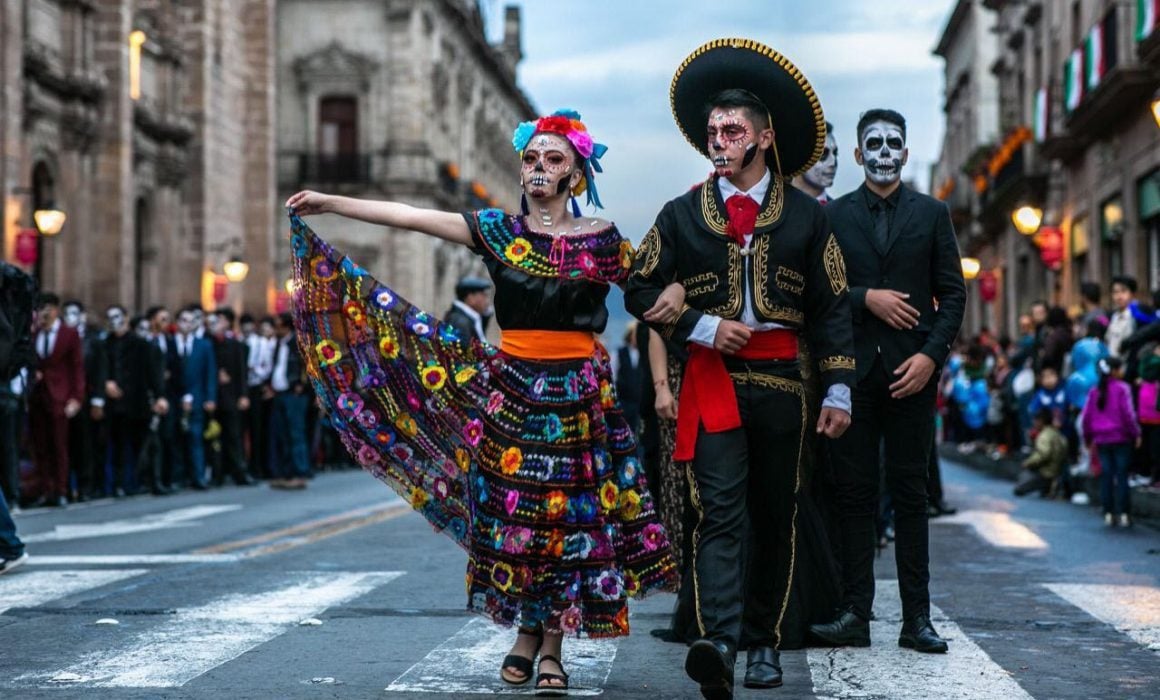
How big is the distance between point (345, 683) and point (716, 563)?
1.40 meters

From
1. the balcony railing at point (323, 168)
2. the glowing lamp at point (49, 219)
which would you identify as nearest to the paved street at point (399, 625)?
the glowing lamp at point (49, 219)

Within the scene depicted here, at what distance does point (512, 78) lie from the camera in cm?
7931

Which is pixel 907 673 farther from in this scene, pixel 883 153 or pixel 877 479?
pixel 883 153

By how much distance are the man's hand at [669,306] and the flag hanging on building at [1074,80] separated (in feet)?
86.4

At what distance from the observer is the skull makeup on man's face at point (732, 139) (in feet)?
21.5

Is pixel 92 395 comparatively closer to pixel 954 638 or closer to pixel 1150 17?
pixel 954 638

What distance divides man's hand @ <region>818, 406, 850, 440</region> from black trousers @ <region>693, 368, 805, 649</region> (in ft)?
0.25

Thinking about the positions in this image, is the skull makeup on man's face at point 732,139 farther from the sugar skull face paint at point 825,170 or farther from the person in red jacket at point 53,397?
the person in red jacket at point 53,397

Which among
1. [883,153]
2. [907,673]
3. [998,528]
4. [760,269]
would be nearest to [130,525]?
[998,528]

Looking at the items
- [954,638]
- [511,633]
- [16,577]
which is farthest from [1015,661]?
[16,577]

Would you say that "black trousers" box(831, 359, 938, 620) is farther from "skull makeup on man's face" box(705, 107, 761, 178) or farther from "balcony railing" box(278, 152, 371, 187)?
"balcony railing" box(278, 152, 371, 187)

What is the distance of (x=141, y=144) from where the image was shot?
113ft

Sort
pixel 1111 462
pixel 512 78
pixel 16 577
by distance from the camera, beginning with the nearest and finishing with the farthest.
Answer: pixel 16 577 → pixel 1111 462 → pixel 512 78

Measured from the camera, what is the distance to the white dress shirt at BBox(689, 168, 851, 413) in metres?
6.35
